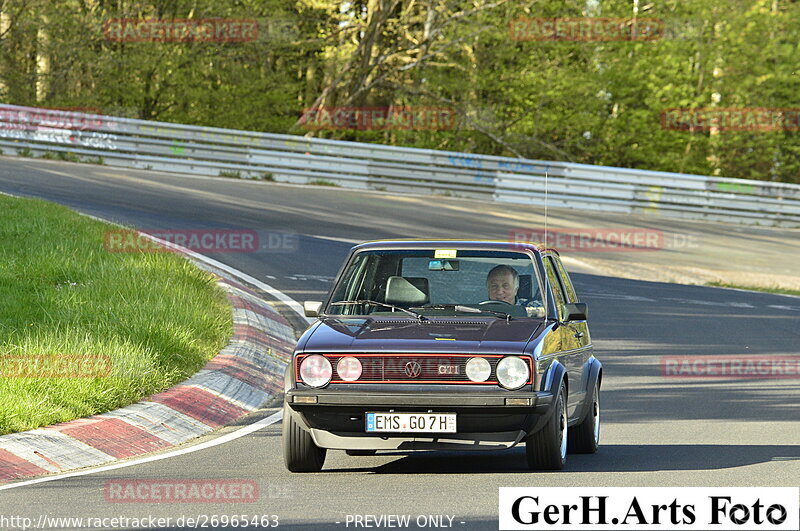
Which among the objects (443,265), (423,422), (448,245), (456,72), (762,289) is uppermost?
(456,72)

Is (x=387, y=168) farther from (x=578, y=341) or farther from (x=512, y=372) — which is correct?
(x=512, y=372)

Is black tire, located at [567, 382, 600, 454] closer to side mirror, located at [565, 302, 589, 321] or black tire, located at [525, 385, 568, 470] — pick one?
side mirror, located at [565, 302, 589, 321]

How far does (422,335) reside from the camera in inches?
320

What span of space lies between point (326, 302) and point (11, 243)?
7.55 meters

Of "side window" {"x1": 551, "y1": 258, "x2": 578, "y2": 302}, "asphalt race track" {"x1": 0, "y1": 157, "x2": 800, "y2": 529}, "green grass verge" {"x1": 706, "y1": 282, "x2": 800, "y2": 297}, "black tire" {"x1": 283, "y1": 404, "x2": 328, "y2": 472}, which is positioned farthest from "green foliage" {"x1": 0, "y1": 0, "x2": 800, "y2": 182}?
"black tire" {"x1": 283, "y1": 404, "x2": 328, "y2": 472}

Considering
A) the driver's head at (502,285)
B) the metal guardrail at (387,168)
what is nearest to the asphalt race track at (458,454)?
the driver's head at (502,285)

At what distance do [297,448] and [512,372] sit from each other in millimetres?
Answer: 1420

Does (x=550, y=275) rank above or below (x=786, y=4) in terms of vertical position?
below

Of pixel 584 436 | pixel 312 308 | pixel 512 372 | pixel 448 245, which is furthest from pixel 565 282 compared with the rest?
pixel 512 372

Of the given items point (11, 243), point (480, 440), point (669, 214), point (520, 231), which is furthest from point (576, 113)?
point (480, 440)

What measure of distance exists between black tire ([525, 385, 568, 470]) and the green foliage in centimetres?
2936

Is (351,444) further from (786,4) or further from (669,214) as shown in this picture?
(786,4)

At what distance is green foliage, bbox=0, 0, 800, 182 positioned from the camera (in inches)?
1469

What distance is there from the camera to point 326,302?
29.9ft
